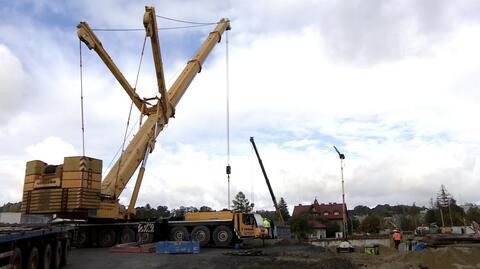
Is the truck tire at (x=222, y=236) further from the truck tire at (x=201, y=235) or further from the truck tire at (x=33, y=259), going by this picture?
the truck tire at (x=33, y=259)

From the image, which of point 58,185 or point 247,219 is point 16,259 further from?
point 247,219

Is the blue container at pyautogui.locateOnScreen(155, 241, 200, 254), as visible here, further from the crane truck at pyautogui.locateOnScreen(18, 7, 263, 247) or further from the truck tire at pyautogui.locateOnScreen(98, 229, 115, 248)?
the truck tire at pyautogui.locateOnScreen(98, 229, 115, 248)

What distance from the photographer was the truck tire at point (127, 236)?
89.0ft

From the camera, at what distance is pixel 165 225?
1104 inches

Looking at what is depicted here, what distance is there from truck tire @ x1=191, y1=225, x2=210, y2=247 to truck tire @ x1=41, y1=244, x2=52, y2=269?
13561 mm

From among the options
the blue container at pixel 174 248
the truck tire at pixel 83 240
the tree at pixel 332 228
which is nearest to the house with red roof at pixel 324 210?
the tree at pixel 332 228

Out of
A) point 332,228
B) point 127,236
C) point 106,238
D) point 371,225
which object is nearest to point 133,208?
point 127,236

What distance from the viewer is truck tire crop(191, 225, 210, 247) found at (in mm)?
27219

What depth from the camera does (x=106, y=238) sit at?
2739 cm

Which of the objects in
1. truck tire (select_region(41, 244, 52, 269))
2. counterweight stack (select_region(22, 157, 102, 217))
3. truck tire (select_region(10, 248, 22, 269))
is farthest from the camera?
counterweight stack (select_region(22, 157, 102, 217))

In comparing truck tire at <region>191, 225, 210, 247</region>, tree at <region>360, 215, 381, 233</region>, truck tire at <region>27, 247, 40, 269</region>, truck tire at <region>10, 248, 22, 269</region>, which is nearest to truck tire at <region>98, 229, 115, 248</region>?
truck tire at <region>191, 225, 210, 247</region>

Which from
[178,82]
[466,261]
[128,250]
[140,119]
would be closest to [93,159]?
[128,250]

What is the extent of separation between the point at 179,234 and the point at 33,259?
15.9 m

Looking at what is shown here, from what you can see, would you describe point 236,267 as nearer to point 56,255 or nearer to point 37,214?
point 56,255
